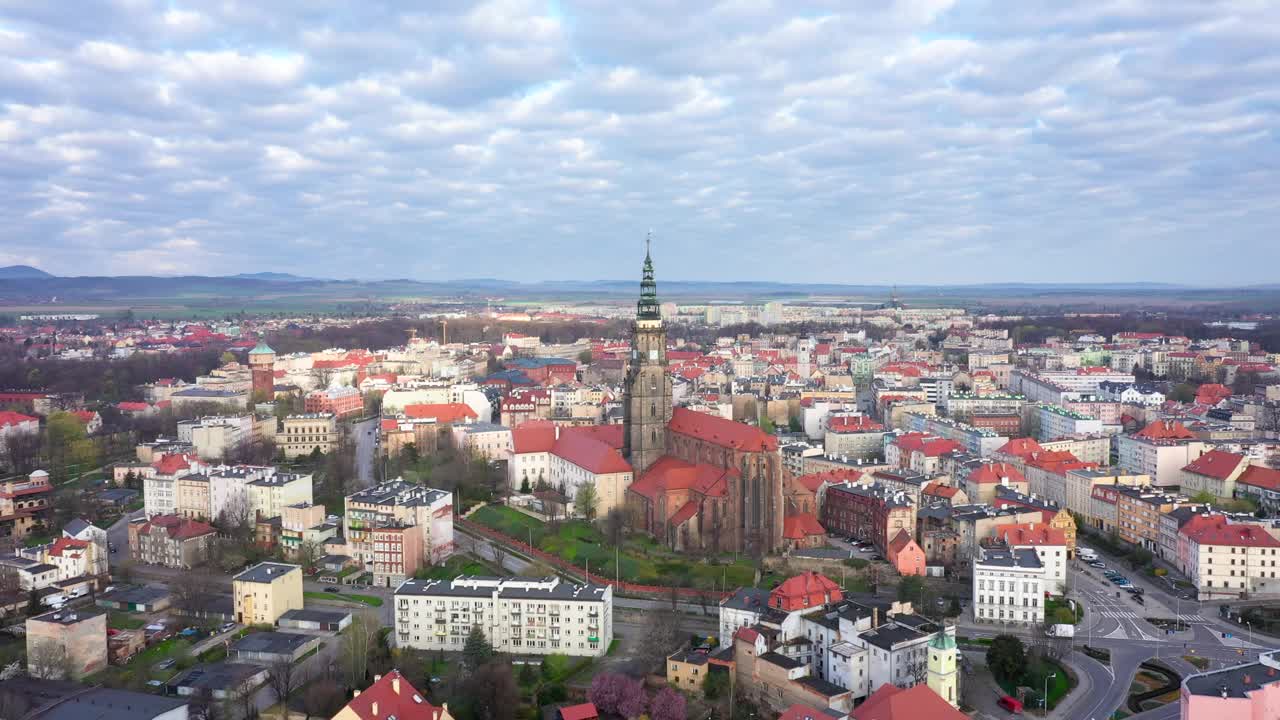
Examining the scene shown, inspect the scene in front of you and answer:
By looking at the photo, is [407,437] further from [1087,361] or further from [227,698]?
[1087,361]

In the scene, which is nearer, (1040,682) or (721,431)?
(1040,682)

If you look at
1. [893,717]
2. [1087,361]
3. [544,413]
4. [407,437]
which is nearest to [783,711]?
[893,717]

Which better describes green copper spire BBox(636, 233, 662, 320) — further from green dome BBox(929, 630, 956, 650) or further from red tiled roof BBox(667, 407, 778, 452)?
green dome BBox(929, 630, 956, 650)

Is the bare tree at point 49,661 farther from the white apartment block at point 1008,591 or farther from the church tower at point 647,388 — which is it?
the white apartment block at point 1008,591

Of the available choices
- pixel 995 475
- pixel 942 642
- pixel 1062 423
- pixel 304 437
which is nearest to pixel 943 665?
pixel 942 642

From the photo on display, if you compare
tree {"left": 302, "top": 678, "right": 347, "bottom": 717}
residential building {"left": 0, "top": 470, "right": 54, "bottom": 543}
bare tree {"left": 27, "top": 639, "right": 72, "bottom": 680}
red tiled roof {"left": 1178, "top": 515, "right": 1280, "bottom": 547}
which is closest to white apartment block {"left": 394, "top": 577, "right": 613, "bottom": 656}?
tree {"left": 302, "top": 678, "right": 347, "bottom": 717}

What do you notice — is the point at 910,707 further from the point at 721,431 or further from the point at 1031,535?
the point at 721,431

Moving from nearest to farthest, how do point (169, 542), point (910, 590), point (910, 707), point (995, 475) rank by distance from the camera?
point (910, 707)
point (910, 590)
point (169, 542)
point (995, 475)

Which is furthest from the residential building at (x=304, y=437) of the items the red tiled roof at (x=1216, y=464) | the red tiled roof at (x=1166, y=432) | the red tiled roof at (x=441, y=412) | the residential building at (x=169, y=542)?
the red tiled roof at (x=1216, y=464)
